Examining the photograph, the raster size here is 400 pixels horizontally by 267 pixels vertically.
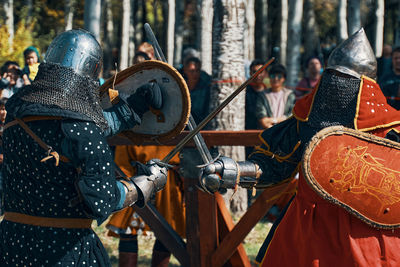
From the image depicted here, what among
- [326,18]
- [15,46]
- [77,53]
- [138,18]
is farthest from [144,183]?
[326,18]

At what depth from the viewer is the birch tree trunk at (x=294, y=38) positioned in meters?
12.1

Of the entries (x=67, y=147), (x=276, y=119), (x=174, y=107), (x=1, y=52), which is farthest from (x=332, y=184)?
(x=1, y=52)

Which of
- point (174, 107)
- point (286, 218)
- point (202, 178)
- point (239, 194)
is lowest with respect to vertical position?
point (239, 194)

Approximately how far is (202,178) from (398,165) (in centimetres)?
96

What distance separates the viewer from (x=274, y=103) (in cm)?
658

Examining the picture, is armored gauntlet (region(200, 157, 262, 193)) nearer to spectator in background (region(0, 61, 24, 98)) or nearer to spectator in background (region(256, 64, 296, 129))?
spectator in background (region(256, 64, 296, 129))

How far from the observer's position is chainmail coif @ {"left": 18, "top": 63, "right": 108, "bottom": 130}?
2.57m

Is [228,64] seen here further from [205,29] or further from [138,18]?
[138,18]

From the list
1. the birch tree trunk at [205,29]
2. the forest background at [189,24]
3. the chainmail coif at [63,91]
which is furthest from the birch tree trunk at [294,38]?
the chainmail coif at [63,91]

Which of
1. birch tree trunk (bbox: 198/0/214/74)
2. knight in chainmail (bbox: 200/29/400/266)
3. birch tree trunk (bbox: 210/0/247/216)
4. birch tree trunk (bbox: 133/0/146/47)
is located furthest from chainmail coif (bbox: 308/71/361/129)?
birch tree trunk (bbox: 133/0/146/47)

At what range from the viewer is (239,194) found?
6637 millimetres

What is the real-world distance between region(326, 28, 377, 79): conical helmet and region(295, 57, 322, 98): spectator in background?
13.5ft

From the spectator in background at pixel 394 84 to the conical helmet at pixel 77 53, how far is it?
414 centimetres

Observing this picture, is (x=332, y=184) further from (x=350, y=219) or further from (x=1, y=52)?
(x=1, y=52)
